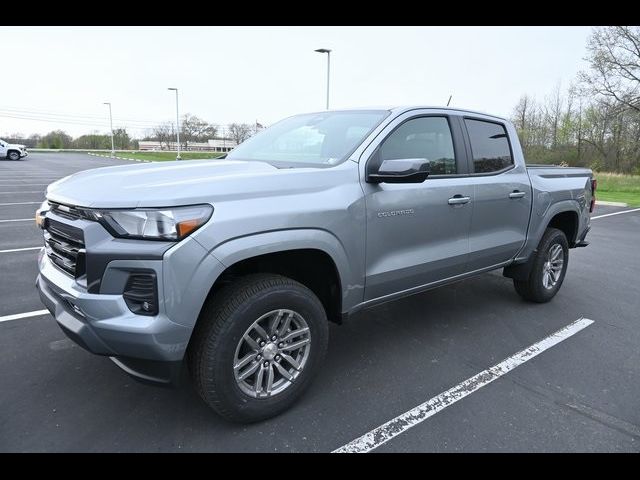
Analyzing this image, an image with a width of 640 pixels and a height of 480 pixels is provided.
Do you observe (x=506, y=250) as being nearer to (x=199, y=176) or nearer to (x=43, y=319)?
(x=199, y=176)

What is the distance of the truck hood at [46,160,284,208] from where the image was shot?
2219 mm

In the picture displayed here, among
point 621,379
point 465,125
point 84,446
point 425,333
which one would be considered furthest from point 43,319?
point 621,379

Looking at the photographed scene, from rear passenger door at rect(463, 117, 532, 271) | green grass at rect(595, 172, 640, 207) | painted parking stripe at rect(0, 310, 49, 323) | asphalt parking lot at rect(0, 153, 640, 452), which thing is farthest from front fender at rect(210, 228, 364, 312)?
green grass at rect(595, 172, 640, 207)

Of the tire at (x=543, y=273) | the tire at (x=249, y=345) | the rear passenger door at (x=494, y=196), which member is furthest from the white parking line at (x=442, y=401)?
the rear passenger door at (x=494, y=196)

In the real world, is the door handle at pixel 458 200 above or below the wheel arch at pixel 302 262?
above

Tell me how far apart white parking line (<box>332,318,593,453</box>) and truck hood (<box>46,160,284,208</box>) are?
1.52 metres

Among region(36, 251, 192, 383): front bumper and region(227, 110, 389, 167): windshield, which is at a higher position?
region(227, 110, 389, 167): windshield

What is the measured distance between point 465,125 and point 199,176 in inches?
95.6

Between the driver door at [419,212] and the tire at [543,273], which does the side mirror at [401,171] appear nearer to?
the driver door at [419,212]

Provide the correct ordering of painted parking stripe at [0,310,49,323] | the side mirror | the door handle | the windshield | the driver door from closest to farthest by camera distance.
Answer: the side mirror, the driver door, the windshield, the door handle, painted parking stripe at [0,310,49,323]

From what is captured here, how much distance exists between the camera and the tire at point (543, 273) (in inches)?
183

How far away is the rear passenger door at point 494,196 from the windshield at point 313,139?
1095 mm

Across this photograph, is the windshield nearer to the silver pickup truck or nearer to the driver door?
the silver pickup truck

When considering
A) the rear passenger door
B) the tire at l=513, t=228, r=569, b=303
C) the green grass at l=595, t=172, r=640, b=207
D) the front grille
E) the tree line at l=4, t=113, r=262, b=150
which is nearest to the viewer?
the front grille
